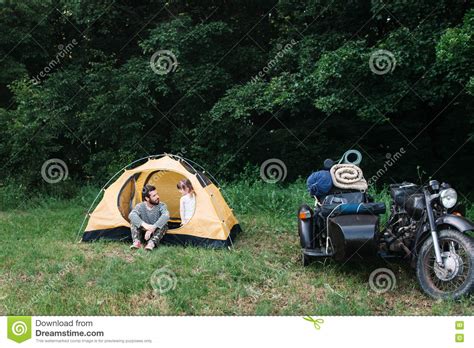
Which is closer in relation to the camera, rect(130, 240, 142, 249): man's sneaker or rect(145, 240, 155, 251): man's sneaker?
rect(145, 240, 155, 251): man's sneaker

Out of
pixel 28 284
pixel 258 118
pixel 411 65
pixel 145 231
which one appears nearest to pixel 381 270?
pixel 145 231

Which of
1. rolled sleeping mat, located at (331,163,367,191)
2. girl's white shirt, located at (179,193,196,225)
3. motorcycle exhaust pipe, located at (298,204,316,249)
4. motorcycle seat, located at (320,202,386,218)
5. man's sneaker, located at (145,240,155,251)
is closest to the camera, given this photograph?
motorcycle seat, located at (320,202,386,218)

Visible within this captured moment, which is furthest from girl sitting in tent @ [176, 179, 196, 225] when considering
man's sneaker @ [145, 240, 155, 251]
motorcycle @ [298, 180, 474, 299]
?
motorcycle @ [298, 180, 474, 299]

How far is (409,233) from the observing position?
5012mm

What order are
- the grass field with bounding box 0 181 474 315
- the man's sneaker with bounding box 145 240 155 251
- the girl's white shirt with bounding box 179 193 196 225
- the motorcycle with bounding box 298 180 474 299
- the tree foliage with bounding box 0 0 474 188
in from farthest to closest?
the tree foliage with bounding box 0 0 474 188, the girl's white shirt with bounding box 179 193 196 225, the man's sneaker with bounding box 145 240 155 251, the grass field with bounding box 0 181 474 315, the motorcycle with bounding box 298 180 474 299

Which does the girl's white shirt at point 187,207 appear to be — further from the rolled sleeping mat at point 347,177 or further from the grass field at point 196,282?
the rolled sleeping mat at point 347,177

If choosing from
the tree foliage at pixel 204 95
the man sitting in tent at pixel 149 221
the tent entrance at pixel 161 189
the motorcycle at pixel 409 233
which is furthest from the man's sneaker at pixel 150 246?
the tree foliage at pixel 204 95

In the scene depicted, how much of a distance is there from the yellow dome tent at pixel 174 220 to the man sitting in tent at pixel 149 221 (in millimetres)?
199

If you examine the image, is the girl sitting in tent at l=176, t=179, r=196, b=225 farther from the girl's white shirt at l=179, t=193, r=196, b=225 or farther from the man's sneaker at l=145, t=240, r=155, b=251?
the man's sneaker at l=145, t=240, r=155, b=251

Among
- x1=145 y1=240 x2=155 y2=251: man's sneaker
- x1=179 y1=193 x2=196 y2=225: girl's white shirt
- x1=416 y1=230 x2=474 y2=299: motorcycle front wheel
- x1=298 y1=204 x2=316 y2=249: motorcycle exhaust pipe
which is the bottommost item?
x1=145 y1=240 x2=155 y2=251: man's sneaker

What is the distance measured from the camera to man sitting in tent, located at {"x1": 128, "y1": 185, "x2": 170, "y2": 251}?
21.5 feet

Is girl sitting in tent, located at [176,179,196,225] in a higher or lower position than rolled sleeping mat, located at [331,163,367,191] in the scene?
lower

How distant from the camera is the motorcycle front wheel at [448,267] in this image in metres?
4.25

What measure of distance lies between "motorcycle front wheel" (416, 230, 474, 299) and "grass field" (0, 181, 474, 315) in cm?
12
